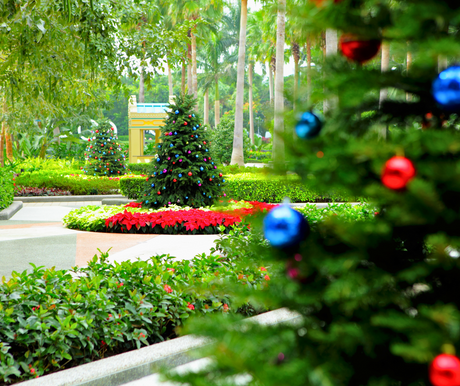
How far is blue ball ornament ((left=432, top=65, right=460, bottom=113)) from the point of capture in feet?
3.19

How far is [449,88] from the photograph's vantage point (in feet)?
3.21

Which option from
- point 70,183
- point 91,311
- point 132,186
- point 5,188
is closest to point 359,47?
point 91,311

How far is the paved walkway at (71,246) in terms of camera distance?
697 cm

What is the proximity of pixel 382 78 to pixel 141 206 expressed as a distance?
1118cm

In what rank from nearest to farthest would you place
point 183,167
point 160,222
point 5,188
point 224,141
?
point 160,222
point 183,167
point 5,188
point 224,141

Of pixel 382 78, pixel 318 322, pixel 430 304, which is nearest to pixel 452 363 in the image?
pixel 430 304

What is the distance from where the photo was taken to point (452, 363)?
34.1 inches

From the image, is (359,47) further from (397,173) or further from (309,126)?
(397,173)

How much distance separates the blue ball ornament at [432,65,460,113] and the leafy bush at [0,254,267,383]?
1.97 metres

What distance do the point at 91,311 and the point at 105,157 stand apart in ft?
63.8

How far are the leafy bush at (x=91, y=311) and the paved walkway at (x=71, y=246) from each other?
8.18 ft

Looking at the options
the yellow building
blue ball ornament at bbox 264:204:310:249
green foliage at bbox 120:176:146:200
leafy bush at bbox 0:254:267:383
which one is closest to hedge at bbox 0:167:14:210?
green foliage at bbox 120:176:146:200

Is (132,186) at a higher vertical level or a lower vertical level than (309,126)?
lower

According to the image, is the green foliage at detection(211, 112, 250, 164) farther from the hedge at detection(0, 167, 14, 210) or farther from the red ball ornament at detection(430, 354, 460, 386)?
the red ball ornament at detection(430, 354, 460, 386)
